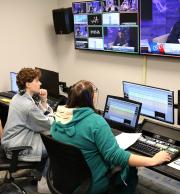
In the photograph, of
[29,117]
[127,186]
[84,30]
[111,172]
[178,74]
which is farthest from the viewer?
[84,30]

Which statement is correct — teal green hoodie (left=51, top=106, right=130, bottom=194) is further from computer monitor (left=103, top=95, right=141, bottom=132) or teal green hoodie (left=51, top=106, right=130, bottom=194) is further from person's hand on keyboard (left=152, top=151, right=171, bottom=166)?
computer monitor (left=103, top=95, right=141, bottom=132)

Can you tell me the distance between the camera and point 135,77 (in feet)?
12.8

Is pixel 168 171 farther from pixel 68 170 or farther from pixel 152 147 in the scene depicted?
pixel 68 170

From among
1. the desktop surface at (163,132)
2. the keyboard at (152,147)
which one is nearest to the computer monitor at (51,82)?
the desktop surface at (163,132)

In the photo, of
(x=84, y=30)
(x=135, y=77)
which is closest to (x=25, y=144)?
(x=135, y=77)

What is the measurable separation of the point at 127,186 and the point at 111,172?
11.3 inches

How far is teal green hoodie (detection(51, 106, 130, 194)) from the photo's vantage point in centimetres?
189

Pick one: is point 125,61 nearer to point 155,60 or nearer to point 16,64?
point 155,60

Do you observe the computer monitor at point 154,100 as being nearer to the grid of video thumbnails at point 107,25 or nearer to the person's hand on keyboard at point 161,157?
the person's hand on keyboard at point 161,157

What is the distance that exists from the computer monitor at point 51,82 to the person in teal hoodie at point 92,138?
1.58 meters

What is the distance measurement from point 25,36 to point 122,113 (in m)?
2.41

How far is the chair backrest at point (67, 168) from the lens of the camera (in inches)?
73.6

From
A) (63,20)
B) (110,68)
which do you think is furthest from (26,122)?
(63,20)

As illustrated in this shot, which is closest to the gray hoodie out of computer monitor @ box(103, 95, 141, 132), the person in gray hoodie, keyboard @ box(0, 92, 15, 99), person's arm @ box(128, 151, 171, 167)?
the person in gray hoodie
